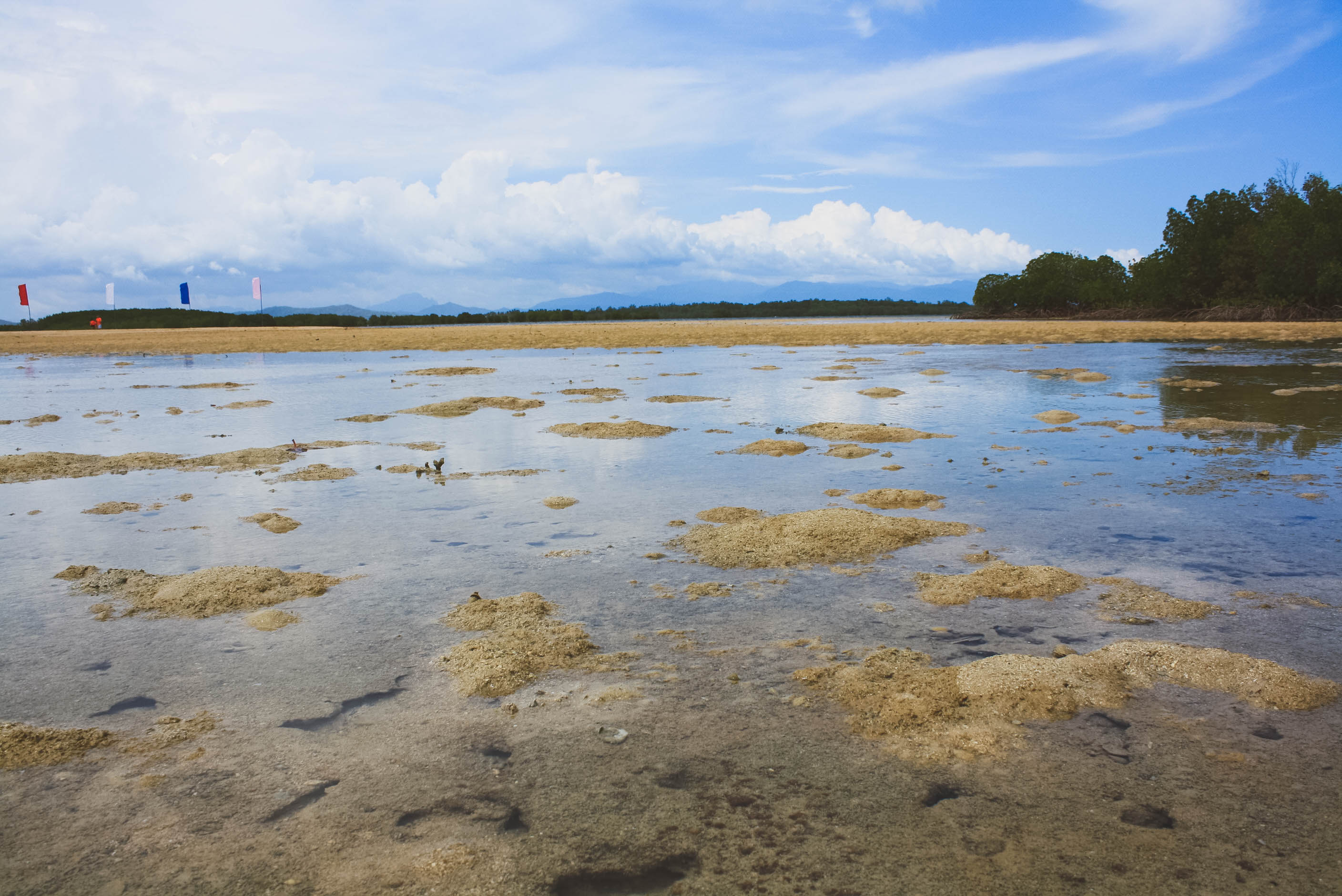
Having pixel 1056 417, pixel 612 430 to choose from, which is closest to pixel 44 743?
pixel 612 430

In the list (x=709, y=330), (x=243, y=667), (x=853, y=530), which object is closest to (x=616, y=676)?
(x=243, y=667)

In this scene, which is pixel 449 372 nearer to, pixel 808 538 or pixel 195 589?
pixel 195 589

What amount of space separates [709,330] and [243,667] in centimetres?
5740

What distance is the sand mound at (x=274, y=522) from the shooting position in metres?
7.71

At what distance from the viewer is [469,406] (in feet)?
56.2

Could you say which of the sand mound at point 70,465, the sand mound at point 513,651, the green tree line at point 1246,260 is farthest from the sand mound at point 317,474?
the green tree line at point 1246,260

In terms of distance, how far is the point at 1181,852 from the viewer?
296 centimetres

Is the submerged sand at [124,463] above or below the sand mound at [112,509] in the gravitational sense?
above

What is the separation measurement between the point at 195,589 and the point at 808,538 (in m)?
4.60

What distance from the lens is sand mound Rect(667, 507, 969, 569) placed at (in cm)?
653

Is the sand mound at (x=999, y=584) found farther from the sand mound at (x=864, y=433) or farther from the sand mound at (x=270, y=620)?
the sand mound at (x=864, y=433)

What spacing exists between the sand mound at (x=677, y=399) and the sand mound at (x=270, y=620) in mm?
12151

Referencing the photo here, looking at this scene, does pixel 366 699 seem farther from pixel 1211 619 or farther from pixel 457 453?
pixel 457 453

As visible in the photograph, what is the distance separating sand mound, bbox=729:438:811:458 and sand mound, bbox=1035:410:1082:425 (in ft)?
15.8
